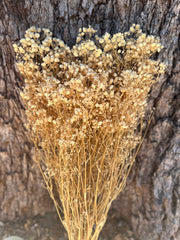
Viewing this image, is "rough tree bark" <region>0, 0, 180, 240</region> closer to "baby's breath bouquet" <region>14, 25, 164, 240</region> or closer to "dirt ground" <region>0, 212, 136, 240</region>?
"dirt ground" <region>0, 212, 136, 240</region>

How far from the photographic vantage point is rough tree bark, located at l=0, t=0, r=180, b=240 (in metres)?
1.16

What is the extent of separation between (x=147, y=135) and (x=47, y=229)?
35.7 inches

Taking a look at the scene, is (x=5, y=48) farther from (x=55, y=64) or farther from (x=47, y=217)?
(x=47, y=217)

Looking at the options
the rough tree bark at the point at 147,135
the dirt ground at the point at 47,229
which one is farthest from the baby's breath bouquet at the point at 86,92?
the dirt ground at the point at 47,229

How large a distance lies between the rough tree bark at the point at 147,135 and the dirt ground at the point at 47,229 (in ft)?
0.16

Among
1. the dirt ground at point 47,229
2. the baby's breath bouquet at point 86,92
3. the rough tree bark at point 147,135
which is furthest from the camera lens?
the dirt ground at point 47,229

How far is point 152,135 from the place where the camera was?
1318 mm

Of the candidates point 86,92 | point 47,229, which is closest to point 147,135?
point 86,92

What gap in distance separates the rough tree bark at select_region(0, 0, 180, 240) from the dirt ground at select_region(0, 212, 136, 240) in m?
0.05

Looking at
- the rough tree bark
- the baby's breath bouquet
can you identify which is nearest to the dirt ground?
the rough tree bark

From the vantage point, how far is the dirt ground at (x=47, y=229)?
4.67ft

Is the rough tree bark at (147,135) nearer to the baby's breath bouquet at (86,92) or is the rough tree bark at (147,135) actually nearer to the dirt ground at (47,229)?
the dirt ground at (47,229)

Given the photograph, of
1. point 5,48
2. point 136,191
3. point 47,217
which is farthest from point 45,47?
point 47,217

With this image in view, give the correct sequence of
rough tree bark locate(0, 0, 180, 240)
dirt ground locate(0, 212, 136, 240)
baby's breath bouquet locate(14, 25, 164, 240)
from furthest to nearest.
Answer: dirt ground locate(0, 212, 136, 240)
rough tree bark locate(0, 0, 180, 240)
baby's breath bouquet locate(14, 25, 164, 240)
